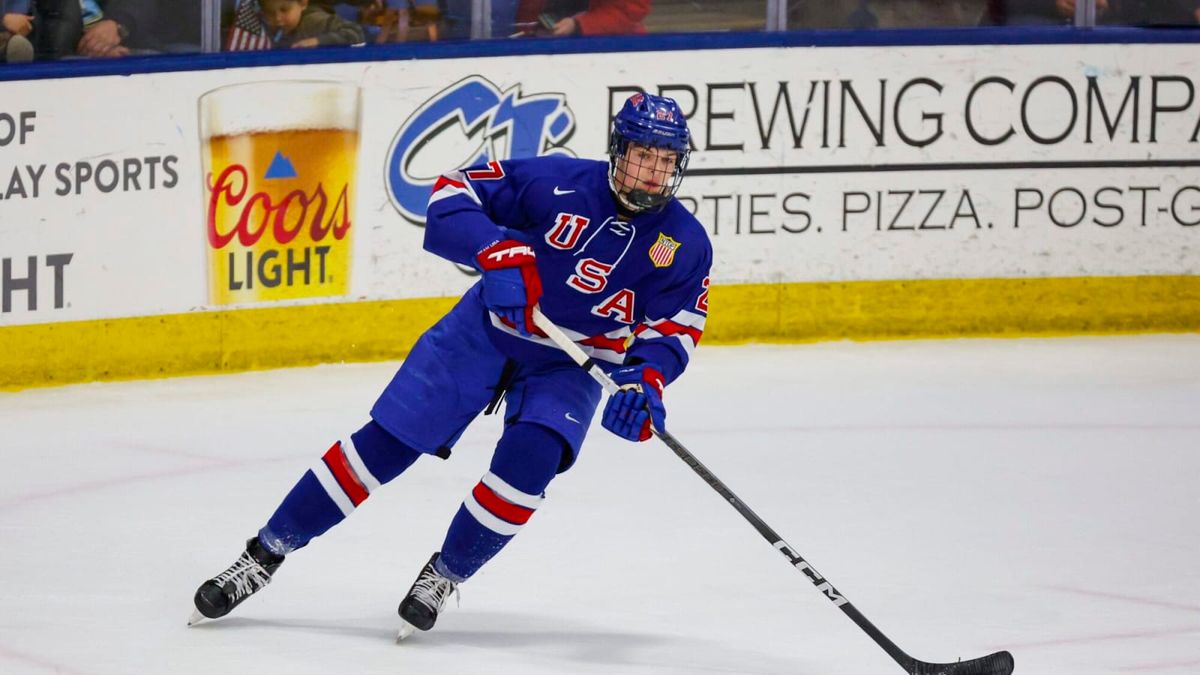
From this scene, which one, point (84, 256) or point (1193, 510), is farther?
point (84, 256)

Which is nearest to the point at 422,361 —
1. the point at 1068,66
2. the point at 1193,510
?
the point at 1193,510

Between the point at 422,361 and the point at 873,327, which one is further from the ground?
the point at 422,361

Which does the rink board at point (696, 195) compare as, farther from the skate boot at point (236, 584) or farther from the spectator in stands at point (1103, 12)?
the skate boot at point (236, 584)

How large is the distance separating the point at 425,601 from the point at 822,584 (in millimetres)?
713

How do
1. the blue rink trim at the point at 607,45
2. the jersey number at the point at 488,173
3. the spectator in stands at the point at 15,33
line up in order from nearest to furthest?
the jersey number at the point at 488,173, the spectator in stands at the point at 15,33, the blue rink trim at the point at 607,45

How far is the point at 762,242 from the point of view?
6.81 meters

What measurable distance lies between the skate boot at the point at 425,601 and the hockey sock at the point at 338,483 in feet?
0.61

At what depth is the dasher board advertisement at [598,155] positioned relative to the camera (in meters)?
5.80

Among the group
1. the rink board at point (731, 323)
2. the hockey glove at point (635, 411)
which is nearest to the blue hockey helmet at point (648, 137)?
the hockey glove at point (635, 411)

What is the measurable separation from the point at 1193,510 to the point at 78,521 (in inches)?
103

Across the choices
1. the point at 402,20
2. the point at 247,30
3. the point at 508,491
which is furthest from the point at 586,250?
the point at 402,20

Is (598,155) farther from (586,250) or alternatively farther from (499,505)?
(499,505)

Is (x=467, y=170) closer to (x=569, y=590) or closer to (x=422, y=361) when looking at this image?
(x=422, y=361)

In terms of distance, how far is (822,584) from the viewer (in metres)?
3.58
